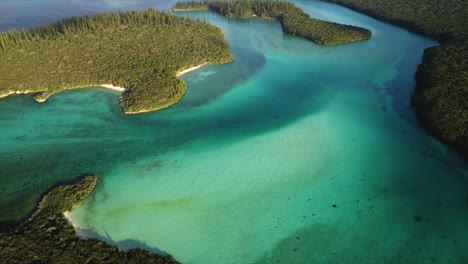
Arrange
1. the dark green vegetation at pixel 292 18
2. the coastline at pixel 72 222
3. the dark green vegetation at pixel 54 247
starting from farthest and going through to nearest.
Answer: the dark green vegetation at pixel 292 18
the coastline at pixel 72 222
the dark green vegetation at pixel 54 247

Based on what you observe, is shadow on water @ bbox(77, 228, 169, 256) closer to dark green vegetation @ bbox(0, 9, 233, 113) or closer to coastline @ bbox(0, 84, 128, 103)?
dark green vegetation @ bbox(0, 9, 233, 113)

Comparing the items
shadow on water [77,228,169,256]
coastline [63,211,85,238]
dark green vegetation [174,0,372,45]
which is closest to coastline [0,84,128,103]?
coastline [63,211,85,238]

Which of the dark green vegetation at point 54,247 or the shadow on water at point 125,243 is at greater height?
the dark green vegetation at point 54,247

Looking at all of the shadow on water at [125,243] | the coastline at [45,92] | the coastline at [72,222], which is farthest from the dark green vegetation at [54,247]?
the coastline at [45,92]

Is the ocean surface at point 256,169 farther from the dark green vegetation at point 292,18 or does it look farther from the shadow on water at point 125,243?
the dark green vegetation at point 292,18

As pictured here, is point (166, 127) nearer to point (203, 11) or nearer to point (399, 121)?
point (399, 121)
